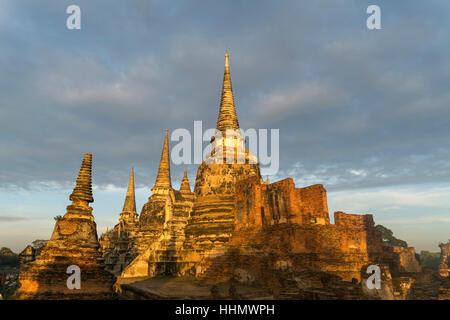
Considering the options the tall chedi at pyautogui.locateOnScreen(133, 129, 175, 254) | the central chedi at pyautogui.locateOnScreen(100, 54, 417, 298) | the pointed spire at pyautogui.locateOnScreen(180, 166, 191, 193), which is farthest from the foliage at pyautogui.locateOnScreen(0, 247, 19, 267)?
the central chedi at pyautogui.locateOnScreen(100, 54, 417, 298)

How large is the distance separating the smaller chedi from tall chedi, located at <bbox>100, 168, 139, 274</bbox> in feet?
72.7

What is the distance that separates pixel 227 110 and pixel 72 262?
2070 cm

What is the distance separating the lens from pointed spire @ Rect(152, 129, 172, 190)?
45.0 metres

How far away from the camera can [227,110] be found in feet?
101

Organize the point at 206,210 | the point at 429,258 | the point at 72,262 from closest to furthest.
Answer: the point at 72,262
the point at 206,210
the point at 429,258

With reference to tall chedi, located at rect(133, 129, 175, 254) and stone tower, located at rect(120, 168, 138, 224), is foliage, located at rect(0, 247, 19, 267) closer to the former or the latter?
stone tower, located at rect(120, 168, 138, 224)

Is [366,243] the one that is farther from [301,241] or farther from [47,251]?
[47,251]

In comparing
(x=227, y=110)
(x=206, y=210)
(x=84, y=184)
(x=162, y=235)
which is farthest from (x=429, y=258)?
(x=84, y=184)

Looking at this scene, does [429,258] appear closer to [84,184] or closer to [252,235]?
[252,235]
